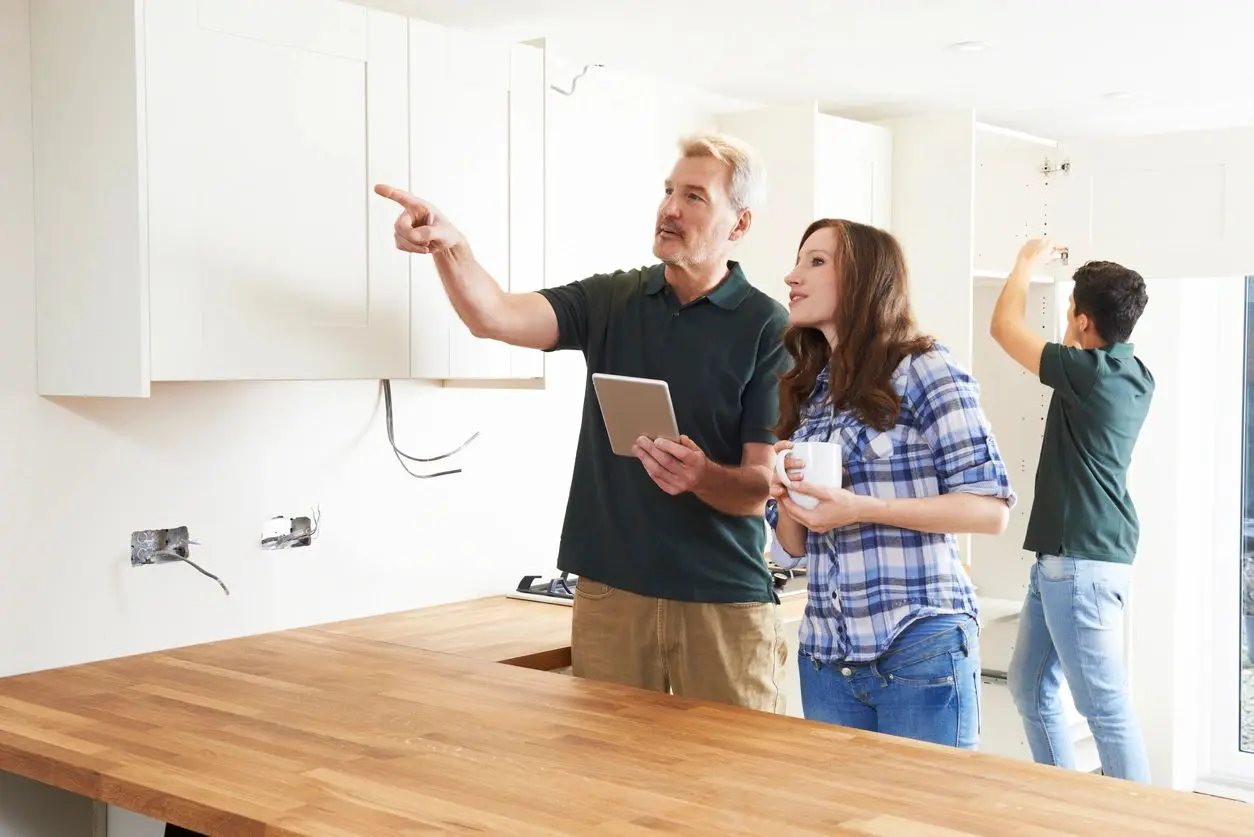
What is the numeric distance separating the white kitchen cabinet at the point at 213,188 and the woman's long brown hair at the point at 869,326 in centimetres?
99

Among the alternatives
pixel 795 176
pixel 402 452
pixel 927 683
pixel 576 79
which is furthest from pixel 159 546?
pixel 795 176

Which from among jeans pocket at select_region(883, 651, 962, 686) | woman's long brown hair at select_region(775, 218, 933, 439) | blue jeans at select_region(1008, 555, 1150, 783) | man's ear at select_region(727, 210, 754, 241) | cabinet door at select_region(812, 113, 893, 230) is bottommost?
blue jeans at select_region(1008, 555, 1150, 783)

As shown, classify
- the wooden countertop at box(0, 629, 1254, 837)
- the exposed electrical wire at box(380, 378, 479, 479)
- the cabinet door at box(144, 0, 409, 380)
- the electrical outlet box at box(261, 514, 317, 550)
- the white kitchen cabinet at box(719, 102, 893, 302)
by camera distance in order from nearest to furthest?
1. the wooden countertop at box(0, 629, 1254, 837)
2. the cabinet door at box(144, 0, 409, 380)
3. the electrical outlet box at box(261, 514, 317, 550)
4. the exposed electrical wire at box(380, 378, 479, 479)
5. the white kitchen cabinet at box(719, 102, 893, 302)

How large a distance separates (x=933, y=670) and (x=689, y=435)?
27.5 inches

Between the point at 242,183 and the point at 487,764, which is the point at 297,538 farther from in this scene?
the point at 487,764

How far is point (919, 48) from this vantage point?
352cm

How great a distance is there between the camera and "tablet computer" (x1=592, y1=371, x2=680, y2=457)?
7.50 ft

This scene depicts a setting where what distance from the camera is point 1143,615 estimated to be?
Answer: 4.95m

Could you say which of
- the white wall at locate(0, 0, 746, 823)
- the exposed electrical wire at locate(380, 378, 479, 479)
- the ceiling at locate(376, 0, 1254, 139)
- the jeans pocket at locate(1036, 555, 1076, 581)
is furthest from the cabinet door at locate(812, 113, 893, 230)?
the exposed electrical wire at locate(380, 378, 479, 479)

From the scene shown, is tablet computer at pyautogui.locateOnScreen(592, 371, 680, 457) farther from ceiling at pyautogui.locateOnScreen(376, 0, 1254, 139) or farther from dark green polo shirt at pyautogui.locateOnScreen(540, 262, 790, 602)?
ceiling at pyautogui.locateOnScreen(376, 0, 1254, 139)

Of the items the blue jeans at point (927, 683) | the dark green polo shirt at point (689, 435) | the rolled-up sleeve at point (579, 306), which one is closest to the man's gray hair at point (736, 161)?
the dark green polo shirt at point (689, 435)

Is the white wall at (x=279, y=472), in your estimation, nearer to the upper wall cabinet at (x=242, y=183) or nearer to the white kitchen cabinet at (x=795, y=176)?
the upper wall cabinet at (x=242, y=183)

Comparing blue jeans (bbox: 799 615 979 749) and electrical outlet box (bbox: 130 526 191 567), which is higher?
electrical outlet box (bbox: 130 526 191 567)

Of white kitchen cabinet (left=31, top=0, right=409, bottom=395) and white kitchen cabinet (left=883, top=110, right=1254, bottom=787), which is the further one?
white kitchen cabinet (left=883, top=110, right=1254, bottom=787)
